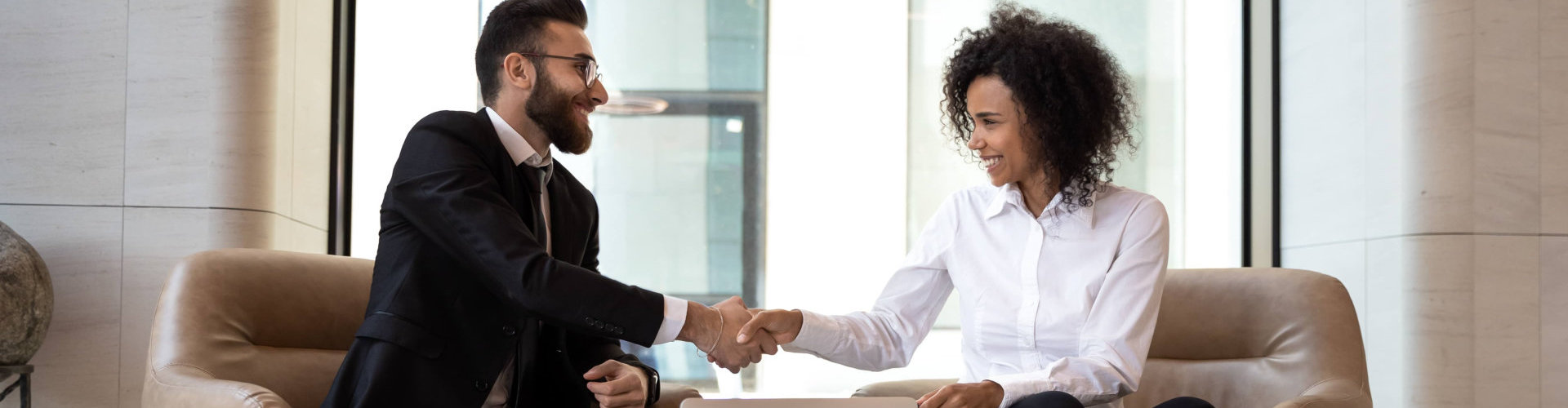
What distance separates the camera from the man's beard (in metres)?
2.41

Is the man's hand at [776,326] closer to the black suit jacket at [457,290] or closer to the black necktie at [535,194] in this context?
the black suit jacket at [457,290]

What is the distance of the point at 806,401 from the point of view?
1.79 m

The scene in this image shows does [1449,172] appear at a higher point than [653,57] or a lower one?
lower

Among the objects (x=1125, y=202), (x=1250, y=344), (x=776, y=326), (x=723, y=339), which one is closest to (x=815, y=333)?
(x=776, y=326)

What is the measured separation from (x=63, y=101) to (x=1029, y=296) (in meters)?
2.48

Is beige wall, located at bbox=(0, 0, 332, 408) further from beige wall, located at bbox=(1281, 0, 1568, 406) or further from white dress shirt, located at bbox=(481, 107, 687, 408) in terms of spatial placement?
beige wall, located at bbox=(1281, 0, 1568, 406)

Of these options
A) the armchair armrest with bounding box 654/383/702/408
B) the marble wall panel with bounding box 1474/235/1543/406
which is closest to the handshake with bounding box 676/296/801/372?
the armchair armrest with bounding box 654/383/702/408

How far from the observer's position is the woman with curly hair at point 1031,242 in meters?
2.27

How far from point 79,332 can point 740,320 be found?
1818mm

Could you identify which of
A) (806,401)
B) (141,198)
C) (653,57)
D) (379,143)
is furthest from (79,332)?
(806,401)

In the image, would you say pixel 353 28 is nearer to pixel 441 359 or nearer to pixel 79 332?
pixel 79 332

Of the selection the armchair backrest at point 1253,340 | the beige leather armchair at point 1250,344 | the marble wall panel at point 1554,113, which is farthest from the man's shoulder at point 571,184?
the marble wall panel at point 1554,113

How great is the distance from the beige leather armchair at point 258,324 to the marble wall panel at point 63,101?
2.90 feet

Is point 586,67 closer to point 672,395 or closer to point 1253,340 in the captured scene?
point 672,395
